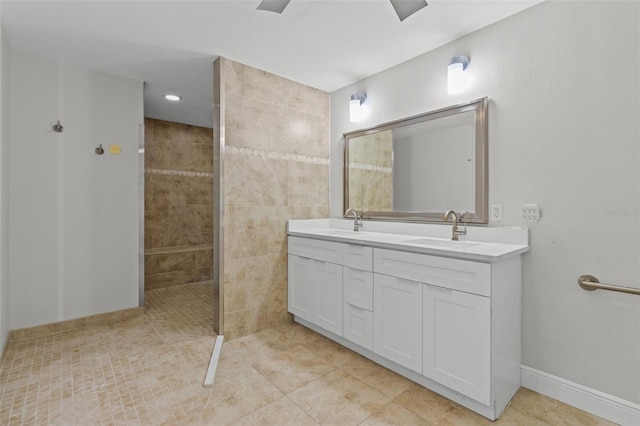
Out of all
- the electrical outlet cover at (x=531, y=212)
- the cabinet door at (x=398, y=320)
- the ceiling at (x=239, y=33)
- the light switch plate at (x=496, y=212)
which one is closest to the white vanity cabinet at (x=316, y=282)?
the cabinet door at (x=398, y=320)

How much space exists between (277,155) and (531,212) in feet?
6.33

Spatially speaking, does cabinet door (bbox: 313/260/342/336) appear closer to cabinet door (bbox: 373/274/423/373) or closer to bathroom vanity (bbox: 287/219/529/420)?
bathroom vanity (bbox: 287/219/529/420)

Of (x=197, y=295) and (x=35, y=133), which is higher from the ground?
(x=35, y=133)

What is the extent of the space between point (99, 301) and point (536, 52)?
148 inches

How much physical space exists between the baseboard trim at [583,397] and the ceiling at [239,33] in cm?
214

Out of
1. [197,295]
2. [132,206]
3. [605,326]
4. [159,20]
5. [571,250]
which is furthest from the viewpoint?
[197,295]

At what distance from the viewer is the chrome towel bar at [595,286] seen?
148cm

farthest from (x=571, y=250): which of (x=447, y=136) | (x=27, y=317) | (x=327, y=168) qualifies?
(x=27, y=317)

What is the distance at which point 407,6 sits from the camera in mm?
1823

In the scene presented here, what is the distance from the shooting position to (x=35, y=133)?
2.45m

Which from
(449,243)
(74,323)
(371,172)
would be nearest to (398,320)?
(449,243)

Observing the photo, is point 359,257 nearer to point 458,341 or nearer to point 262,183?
point 458,341

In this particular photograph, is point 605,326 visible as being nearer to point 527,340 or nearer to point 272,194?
point 527,340

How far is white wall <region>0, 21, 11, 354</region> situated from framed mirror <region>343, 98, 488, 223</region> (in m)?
2.52
